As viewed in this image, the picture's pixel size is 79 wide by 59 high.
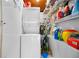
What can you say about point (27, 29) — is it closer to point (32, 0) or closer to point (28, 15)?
point (28, 15)

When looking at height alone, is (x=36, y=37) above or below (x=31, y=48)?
above

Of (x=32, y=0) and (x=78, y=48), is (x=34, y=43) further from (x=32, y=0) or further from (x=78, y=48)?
(x=32, y=0)

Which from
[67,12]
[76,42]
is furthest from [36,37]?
[76,42]

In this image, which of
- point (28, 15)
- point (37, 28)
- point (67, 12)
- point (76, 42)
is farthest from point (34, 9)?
point (76, 42)

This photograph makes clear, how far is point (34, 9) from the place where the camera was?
430 centimetres

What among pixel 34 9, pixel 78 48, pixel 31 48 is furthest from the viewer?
pixel 34 9

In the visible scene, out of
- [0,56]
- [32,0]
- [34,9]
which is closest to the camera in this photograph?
[0,56]

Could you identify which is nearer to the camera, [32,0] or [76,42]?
[76,42]

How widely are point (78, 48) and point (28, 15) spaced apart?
3.06 metres

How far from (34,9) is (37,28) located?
0.71 meters

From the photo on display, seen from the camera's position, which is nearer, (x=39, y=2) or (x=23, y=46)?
(x=23, y=46)

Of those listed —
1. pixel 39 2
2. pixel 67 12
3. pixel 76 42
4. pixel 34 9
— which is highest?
pixel 39 2

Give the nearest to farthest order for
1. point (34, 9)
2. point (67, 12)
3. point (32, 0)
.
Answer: point (67, 12)
point (34, 9)
point (32, 0)

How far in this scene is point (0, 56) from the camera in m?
1.31
